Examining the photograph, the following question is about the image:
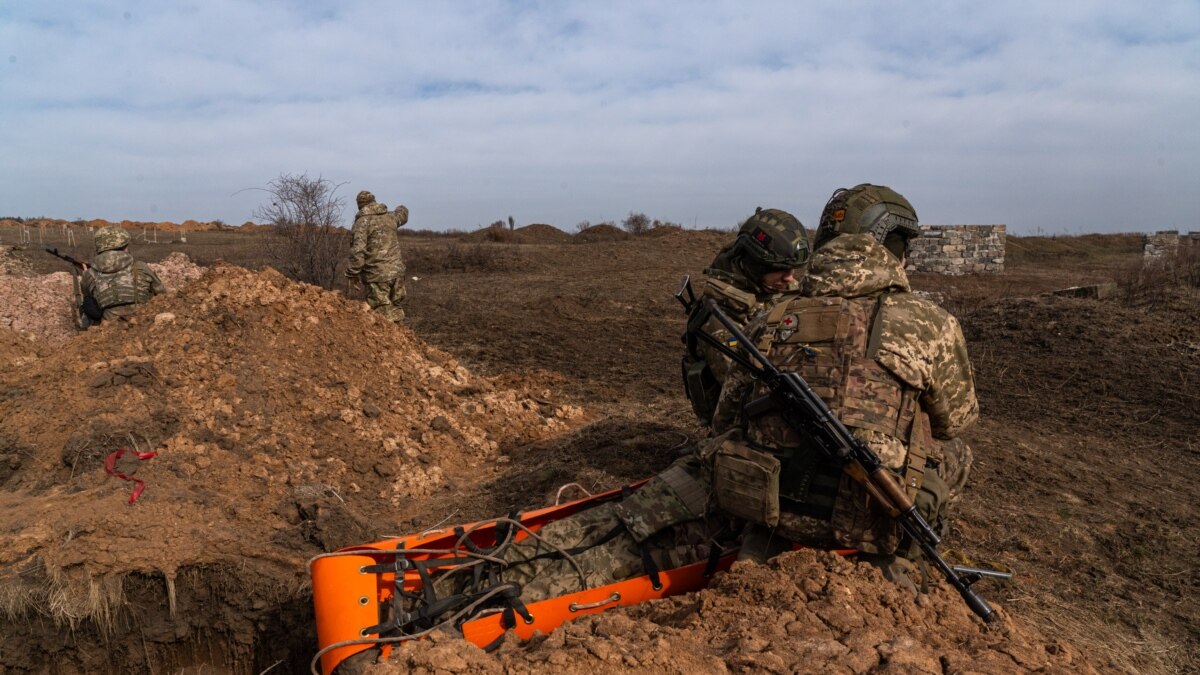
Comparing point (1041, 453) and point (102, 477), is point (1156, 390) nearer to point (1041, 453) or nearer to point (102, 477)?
point (1041, 453)

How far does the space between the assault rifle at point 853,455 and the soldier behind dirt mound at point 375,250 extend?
310 inches

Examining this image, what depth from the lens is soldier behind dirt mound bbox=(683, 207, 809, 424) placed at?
12.9 ft

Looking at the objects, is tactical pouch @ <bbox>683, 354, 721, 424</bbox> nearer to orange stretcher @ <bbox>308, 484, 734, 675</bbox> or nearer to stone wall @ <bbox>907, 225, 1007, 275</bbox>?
orange stretcher @ <bbox>308, 484, 734, 675</bbox>

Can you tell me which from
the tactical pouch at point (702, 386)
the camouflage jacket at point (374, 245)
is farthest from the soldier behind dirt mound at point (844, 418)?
the camouflage jacket at point (374, 245)

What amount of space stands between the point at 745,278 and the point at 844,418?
55.2 inches

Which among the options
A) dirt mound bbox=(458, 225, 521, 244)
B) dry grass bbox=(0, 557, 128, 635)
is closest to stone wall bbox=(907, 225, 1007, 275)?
dirt mound bbox=(458, 225, 521, 244)

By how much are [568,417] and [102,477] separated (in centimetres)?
375

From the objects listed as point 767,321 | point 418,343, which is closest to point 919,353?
point 767,321

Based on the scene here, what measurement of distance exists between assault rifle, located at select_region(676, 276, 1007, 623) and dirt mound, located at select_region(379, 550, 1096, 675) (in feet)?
0.28

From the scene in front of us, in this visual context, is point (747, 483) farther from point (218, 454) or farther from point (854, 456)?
point (218, 454)

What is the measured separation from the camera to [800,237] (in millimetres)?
3963

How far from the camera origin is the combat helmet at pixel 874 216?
3775mm

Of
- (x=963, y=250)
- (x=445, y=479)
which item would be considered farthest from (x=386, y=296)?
(x=963, y=250)

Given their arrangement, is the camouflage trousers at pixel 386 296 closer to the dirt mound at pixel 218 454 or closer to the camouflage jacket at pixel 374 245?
the camouflage jacket at pixel 374 245
